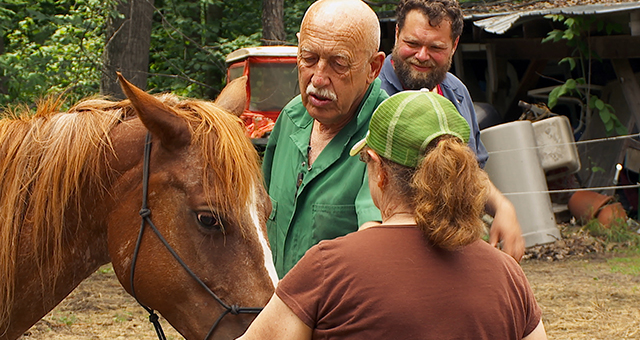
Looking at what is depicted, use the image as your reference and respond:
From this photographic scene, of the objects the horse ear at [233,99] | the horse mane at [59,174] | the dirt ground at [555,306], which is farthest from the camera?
the dirt ground at [555,306]

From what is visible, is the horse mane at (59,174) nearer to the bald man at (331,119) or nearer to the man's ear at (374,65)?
the bald man at (331,119)

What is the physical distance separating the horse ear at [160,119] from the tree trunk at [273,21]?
316 inches

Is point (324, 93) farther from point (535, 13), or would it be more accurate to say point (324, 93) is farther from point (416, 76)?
point (535, 13)

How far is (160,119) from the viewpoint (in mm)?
1984

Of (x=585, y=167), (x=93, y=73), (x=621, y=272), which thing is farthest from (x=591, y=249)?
(x=93, y=73)

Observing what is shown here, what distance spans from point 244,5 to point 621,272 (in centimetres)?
777

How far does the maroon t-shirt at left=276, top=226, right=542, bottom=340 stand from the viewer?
1.33 metres

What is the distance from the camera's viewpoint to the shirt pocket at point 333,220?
79.5 inches

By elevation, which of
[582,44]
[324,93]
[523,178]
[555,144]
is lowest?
[523,178]

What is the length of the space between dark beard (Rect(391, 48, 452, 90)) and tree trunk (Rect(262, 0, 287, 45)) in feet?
23.5

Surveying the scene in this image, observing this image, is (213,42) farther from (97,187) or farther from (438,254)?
(438,254)

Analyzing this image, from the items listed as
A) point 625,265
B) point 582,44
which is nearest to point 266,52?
point 582,44

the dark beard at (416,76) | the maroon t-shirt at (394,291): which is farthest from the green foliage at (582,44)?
the maroon t-shirt at (394,291)

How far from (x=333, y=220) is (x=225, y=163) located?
371 millimetres
